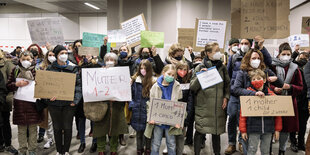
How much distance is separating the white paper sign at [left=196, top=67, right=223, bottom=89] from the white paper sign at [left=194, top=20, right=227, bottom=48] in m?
0.69

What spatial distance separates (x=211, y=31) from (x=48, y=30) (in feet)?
8.38

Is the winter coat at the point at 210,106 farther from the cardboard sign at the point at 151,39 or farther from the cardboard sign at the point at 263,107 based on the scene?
the cardboard sign at the point at 151,39

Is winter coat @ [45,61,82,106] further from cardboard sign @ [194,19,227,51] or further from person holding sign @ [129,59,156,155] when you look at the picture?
cardboard sign @ [194,19,227,51]

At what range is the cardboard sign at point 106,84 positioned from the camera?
2850 millimetres

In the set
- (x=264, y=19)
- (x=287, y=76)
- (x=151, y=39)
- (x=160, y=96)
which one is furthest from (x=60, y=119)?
(x=287, y=76)

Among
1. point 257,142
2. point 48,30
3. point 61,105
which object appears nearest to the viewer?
point 257,142

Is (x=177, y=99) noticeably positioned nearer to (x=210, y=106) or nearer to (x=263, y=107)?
(x=210, y=106)

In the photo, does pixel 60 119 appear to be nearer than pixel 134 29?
Yes

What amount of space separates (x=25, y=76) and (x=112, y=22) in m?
5.16

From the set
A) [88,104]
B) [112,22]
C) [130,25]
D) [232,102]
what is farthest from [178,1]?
[88,104]

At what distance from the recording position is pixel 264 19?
282 centimetres

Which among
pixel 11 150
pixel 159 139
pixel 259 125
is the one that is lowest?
pixel 11 150

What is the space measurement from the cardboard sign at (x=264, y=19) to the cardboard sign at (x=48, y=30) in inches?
108

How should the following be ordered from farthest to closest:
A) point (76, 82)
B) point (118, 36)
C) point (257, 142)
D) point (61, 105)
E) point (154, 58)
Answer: point (118, 36) < point (154, 58) < point (76, 82) < point (61, 105) < point (257, 142)
